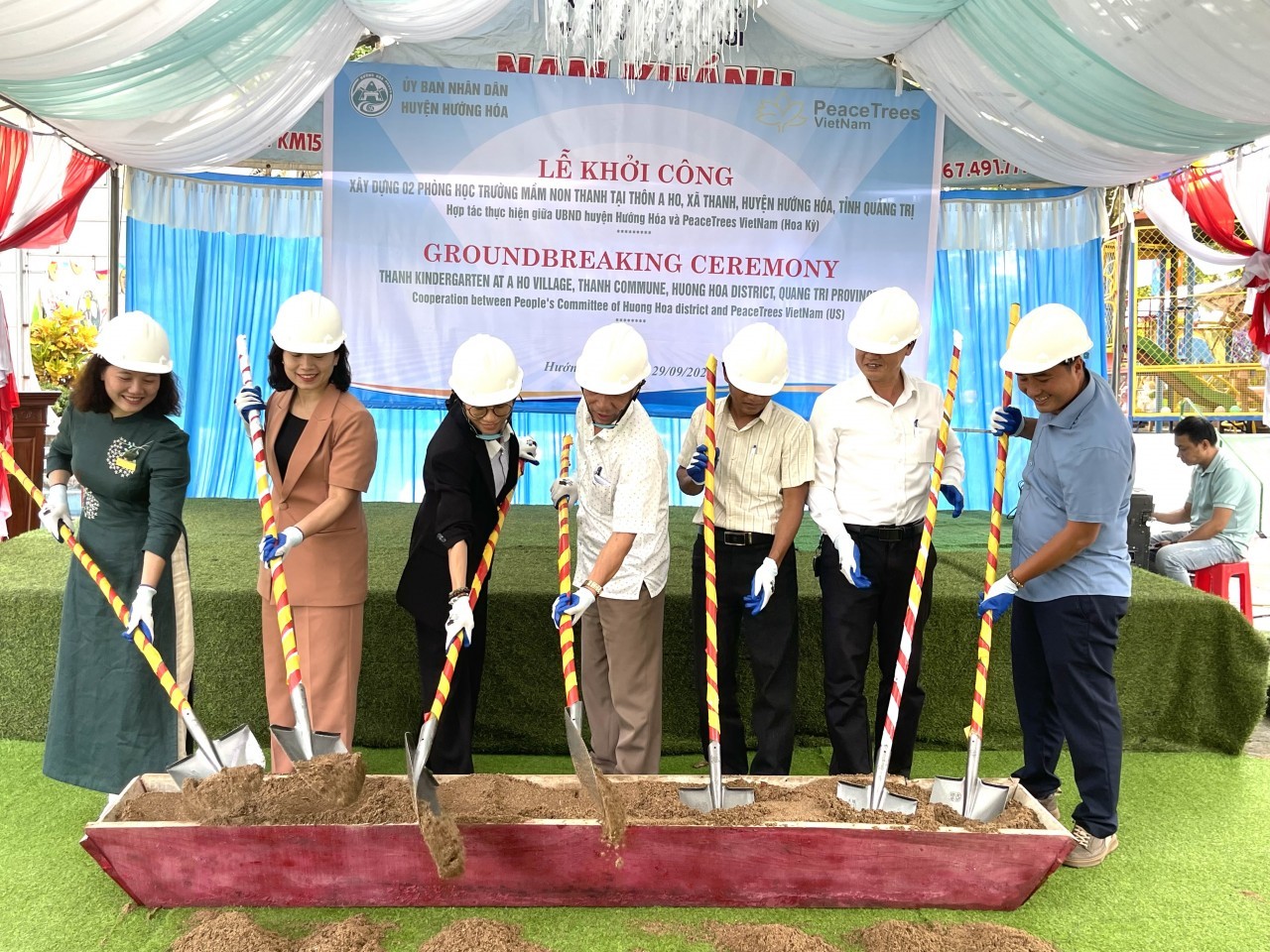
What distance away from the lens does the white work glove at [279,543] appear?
8.41ft

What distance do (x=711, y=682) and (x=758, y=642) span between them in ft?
0.85

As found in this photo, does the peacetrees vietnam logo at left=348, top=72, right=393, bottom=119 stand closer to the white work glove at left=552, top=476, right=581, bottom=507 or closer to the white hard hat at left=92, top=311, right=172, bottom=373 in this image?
the white hard hat at left=92, top=311, right=172, bottom=373

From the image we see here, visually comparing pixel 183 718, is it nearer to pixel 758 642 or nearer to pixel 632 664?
pixel 632 664

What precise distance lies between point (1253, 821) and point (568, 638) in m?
2.20

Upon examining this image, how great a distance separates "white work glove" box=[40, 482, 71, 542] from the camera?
2.80m

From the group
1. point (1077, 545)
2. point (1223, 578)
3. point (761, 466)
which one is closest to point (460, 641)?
point (761, 466)

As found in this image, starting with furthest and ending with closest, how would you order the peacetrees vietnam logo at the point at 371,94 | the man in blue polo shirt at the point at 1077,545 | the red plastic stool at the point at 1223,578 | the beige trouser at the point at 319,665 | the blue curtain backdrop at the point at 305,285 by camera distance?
the blue curtain backdrop at the point at 305,285
the red plastic stool at the point at 1223,578
the peacetrees vietnam logo at the point at 371,94
the beige trouser at the point at 319,665
the man in blue polo shirt at the point at 1077,545

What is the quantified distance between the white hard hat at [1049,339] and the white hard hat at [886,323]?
0.91ft

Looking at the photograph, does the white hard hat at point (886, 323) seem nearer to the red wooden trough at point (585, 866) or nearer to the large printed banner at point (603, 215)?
the red wooden trough at point (585, 866)

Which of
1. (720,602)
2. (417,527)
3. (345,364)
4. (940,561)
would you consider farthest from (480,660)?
(940,561)

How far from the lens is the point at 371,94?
476cm

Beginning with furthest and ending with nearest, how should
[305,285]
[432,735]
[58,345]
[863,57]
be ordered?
1. [58,345]
2. [305,285]
3. [863,57]
4. [432,735]

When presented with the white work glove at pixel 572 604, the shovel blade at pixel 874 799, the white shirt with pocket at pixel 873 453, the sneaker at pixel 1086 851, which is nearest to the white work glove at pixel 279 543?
the white work glove at pixel 572 604

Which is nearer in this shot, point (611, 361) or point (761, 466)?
point (611, 361)
